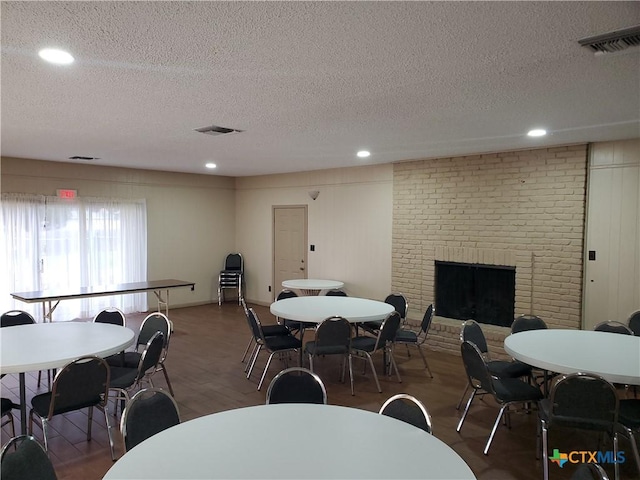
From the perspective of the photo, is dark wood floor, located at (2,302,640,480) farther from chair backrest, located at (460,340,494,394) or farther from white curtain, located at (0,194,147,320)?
white curtain, located at (0,194,147,320)

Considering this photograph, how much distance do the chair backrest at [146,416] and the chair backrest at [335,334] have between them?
208 cm

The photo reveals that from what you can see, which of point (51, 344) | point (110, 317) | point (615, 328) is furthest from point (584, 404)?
point (110, 317)

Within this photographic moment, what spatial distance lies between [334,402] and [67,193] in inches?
235

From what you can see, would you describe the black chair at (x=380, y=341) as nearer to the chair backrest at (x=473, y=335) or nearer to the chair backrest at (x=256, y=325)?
the chair backrest at (x=473, y=335)

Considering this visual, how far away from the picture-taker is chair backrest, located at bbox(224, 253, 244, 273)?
9938 millimetres

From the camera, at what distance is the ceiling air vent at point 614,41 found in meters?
2.22

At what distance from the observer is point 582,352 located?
3459 millimetres

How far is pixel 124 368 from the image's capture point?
157 inches

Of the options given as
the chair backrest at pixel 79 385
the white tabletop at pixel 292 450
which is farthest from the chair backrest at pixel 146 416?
the chair backrest at pixel 79 385

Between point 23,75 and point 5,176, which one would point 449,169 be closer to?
point 23,75

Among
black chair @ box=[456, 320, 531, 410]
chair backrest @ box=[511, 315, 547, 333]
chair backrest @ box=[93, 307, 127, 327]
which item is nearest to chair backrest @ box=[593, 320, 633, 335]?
chair backrest @ box=[511, 315, 547, 333]

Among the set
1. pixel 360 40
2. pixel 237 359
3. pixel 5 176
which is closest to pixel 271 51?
pixel 360 40

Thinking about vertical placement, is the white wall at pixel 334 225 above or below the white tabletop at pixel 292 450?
above

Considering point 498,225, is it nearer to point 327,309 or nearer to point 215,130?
point 327,309
